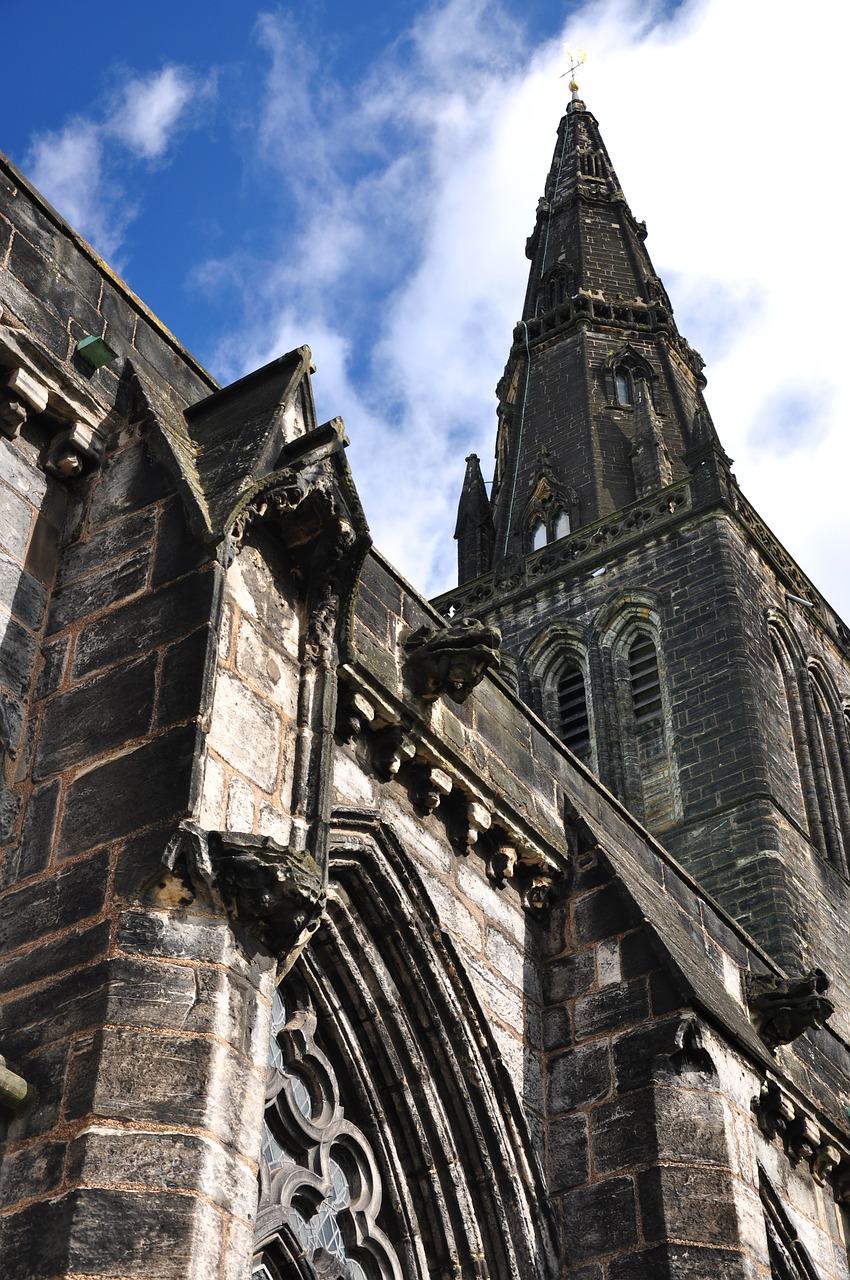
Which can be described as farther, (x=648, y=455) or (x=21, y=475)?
(x=648, y=455)

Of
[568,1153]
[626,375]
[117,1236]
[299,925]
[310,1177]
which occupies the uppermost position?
[626,375]

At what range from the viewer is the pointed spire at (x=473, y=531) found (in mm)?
28594

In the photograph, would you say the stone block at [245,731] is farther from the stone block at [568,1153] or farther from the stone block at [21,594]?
the stone block at [568,1153]

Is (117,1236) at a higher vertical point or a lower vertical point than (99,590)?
lower

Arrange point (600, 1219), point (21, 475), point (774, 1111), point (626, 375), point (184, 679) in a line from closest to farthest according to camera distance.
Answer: point (184, 679)
point (21, 475)
point (600, 1219)
point (774, 1111)
point (626, 375)

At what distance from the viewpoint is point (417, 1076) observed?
744cm

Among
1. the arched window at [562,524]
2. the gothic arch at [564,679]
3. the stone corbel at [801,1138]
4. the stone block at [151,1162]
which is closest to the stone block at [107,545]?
the stone block at [151,1162]

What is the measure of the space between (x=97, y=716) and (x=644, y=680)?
1808 centimetres

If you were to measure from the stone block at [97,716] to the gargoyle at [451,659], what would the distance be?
252cm

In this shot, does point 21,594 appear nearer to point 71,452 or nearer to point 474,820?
point 71,452

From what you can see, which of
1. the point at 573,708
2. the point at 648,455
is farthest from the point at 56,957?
the point at 648,455

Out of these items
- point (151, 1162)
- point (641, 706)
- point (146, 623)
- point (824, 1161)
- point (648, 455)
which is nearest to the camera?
point (151, 1162)

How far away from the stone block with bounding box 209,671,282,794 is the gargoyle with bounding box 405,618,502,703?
2.25 metres

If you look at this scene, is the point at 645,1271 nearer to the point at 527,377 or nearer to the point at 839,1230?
the point at 839,1230
